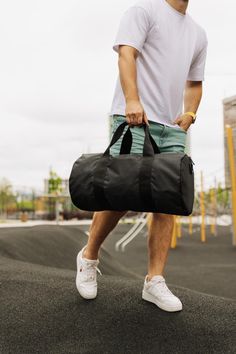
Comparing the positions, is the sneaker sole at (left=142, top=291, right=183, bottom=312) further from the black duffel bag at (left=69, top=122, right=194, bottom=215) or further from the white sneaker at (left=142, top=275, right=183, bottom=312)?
the black duffel bag at (left=69, top=122, right=194, bottom=215)

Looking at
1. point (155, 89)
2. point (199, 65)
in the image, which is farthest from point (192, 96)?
point (155, 89)

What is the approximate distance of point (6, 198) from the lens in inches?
1054

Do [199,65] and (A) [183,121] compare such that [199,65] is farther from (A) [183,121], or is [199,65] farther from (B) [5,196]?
(B) [5,196]

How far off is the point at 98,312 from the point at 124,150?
2.55 ft

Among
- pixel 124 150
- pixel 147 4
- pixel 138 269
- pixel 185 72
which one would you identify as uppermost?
pixel 147 4

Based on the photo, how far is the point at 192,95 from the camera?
2.46 m

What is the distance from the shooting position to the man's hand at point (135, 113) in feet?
6.57

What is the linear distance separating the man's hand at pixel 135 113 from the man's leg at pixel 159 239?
1.57 ft

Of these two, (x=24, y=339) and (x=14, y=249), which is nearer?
(x=24, y=339)

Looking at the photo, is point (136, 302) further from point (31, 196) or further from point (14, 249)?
point (31, 196)

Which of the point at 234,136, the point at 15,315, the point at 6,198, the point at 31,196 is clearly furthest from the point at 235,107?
the point at 6,198

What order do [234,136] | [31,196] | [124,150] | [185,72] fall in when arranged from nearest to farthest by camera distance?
1. [124,150]
2. [185,72]
3. [234,136]
4. [31,196]

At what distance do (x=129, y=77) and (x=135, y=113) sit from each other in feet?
0.55

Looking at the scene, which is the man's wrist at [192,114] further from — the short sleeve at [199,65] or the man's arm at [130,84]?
the man's arm at [130,84]
